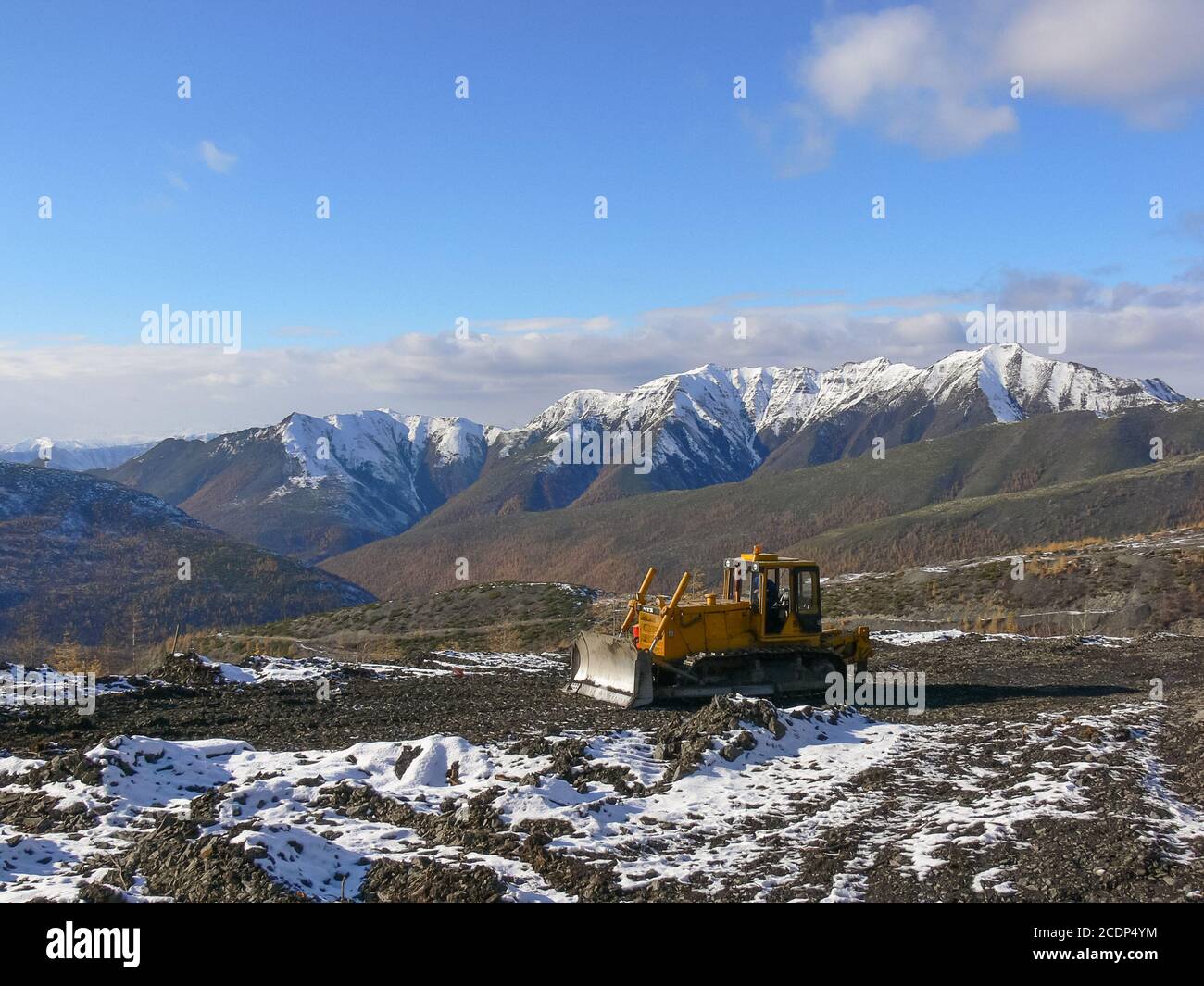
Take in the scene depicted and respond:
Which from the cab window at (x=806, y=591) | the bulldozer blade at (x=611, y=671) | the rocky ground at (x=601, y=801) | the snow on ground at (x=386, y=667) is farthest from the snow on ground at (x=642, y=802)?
the snow on ground at (x=386, y=667)

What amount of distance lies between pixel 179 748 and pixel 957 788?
33.8ft

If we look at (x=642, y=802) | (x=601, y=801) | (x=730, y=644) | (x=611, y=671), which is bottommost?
(x=642, y=802)

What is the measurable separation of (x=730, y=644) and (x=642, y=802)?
7876 mm

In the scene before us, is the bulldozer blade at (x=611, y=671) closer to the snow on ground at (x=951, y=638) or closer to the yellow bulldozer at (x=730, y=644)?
the yellow bulldozer at (x=730, y=644)

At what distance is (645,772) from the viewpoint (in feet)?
41.4

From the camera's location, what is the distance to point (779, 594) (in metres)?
19.4

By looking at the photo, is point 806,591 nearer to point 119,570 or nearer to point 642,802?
point 642,802

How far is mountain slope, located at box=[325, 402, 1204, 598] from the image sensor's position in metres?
122

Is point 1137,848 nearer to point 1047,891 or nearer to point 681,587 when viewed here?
point 1047,891

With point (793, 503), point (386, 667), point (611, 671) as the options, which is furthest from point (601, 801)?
point (793, 503)

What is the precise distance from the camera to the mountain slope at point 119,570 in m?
64.7

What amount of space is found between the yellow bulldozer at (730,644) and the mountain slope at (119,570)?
174ft
